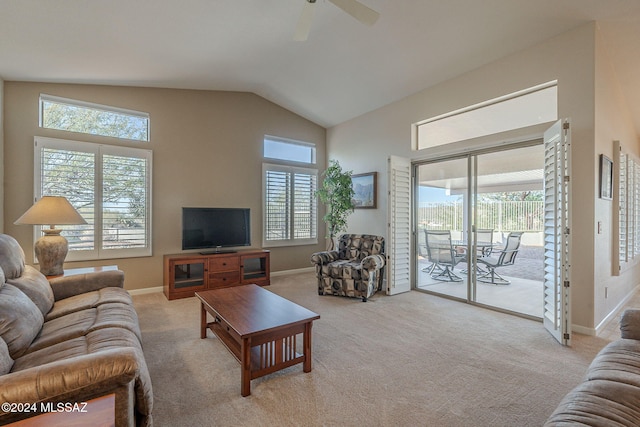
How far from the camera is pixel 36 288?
218cm

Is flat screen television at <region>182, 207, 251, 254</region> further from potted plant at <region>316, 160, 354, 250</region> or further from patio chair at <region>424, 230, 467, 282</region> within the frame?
patio chair at <region>424, 230, 467, 282</region>

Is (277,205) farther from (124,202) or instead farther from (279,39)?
(279,39)

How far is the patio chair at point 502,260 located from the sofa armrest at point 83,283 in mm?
4405

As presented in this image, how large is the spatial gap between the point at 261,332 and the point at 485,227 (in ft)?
10.7

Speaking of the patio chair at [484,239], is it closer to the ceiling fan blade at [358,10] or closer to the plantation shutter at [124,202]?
the ceiling fan blade at [358,10]

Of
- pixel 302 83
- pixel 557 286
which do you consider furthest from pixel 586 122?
pixel 302 83

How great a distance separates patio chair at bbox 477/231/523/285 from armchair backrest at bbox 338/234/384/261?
55.3 inches

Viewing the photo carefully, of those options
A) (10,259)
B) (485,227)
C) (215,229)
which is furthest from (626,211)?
(10,259)

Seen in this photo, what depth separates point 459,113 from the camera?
4023mm

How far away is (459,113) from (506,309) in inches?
102

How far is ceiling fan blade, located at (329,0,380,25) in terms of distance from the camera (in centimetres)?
235

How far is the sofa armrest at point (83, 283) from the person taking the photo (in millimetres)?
2598

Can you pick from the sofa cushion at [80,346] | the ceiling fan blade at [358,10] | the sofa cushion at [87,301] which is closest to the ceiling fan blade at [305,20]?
the ceiling fan blade at [358,10]

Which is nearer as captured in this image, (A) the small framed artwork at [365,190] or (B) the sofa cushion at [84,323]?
(B) the sofa cushion at [84,323]
